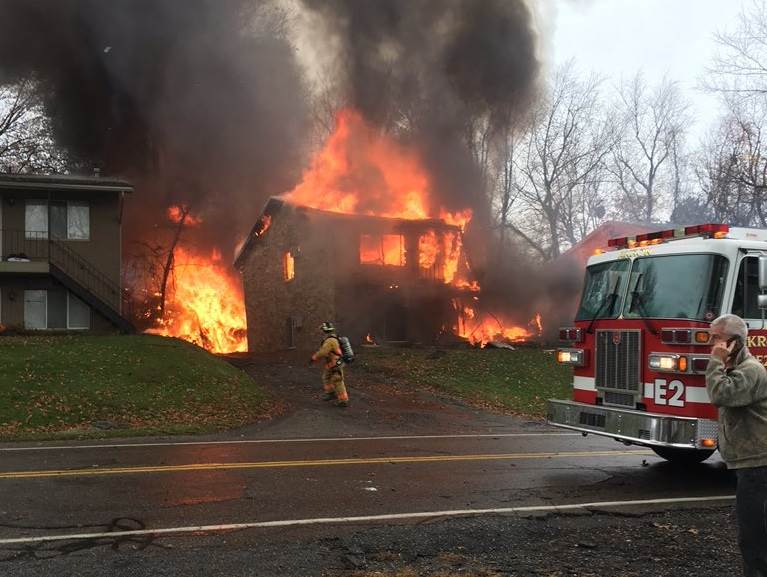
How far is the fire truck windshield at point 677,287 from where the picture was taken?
289 inches

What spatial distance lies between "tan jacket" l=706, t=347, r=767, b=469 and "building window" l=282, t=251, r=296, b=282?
25125 millimetres

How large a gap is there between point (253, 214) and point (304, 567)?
31975 millimetres

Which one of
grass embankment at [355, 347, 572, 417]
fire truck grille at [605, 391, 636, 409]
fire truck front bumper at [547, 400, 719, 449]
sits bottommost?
grass embankment at [355, 347, 572, 417]

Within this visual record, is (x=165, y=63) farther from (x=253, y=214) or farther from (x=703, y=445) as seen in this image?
(x=703, y=445)

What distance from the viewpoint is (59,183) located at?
24031 millimetres

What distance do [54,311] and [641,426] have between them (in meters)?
21.9

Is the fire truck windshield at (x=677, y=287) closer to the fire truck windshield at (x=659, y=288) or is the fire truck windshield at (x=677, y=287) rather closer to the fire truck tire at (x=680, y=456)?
the fire truck windshield at (x=659, y=288)

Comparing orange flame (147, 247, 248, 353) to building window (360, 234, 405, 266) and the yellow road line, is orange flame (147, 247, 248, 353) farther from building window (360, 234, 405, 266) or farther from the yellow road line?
the yellow road line

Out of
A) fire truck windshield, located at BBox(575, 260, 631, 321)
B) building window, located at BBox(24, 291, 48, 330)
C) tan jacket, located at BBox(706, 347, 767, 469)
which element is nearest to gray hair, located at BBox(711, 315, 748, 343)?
tan jacket, located at BBox(706, 347, 767, 469)

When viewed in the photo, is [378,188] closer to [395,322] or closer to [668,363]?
[395,322]

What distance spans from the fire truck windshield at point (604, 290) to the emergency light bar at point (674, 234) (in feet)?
0.95

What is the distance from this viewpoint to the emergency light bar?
296 inches

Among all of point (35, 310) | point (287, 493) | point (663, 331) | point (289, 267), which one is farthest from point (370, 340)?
point (287, 493)

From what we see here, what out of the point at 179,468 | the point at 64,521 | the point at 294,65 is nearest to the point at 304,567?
the point at 64,521
